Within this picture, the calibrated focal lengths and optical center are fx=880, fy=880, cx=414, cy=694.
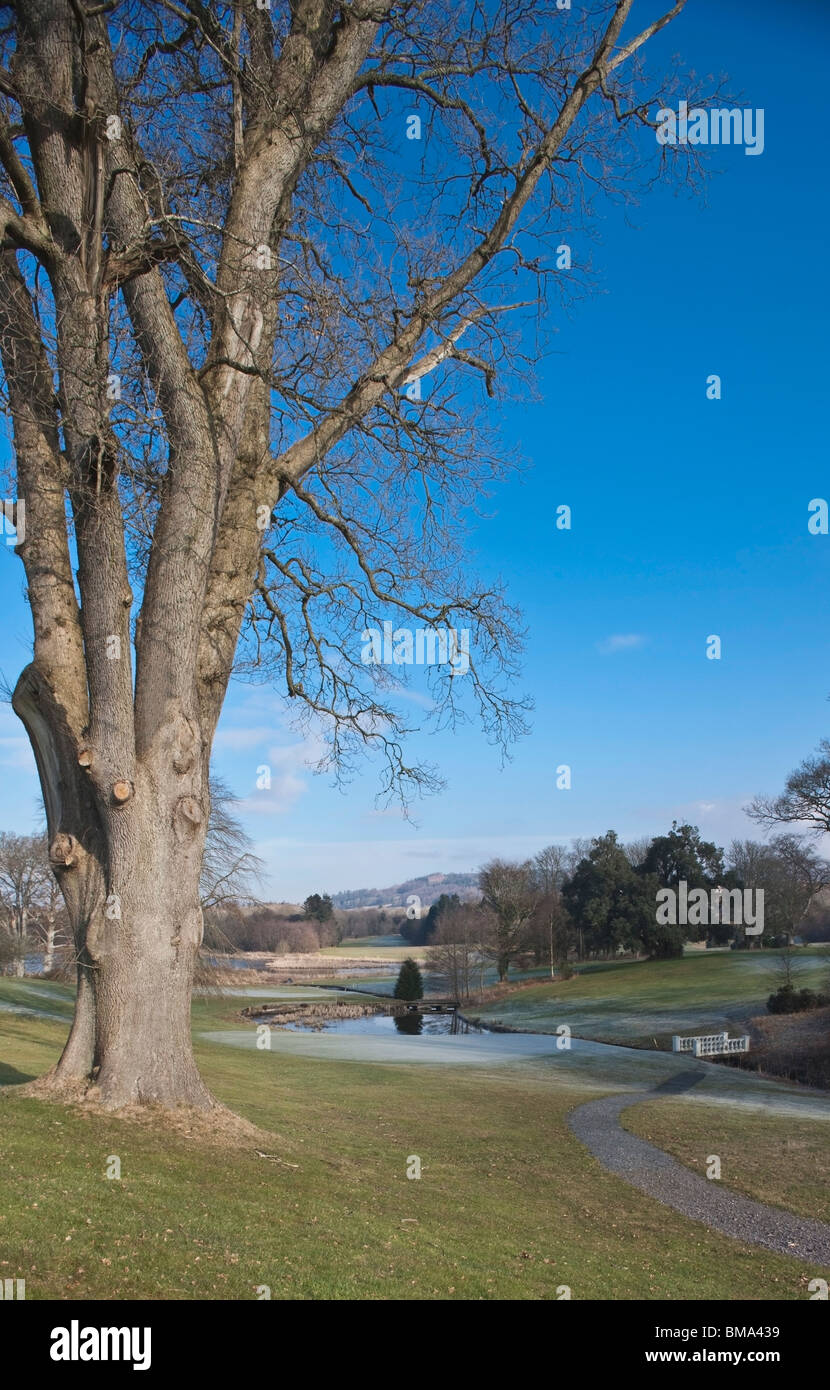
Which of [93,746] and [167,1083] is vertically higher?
[93,746]

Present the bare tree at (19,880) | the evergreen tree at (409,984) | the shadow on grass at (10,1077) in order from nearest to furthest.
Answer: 1. the shadow on grass at (10,1077)
2. the bare tree at (19,880)
3. the evergreen tree at (409,984)

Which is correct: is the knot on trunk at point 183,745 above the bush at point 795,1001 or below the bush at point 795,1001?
above

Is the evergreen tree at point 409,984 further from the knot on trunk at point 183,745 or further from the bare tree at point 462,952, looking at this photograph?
the knot on trunk at point 183,745

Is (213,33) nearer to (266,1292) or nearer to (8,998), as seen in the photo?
(266,1292)

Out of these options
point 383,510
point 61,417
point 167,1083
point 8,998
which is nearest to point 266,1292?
point 167,1083

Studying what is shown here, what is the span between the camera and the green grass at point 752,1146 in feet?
37.6

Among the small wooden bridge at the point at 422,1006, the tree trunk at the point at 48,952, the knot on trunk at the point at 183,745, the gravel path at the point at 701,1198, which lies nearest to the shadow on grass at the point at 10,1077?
the knot on trunk at the point at 183,745

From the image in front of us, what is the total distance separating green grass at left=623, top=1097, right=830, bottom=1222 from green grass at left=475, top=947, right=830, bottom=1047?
53.1 ft

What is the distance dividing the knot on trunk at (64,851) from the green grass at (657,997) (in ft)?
96.7
